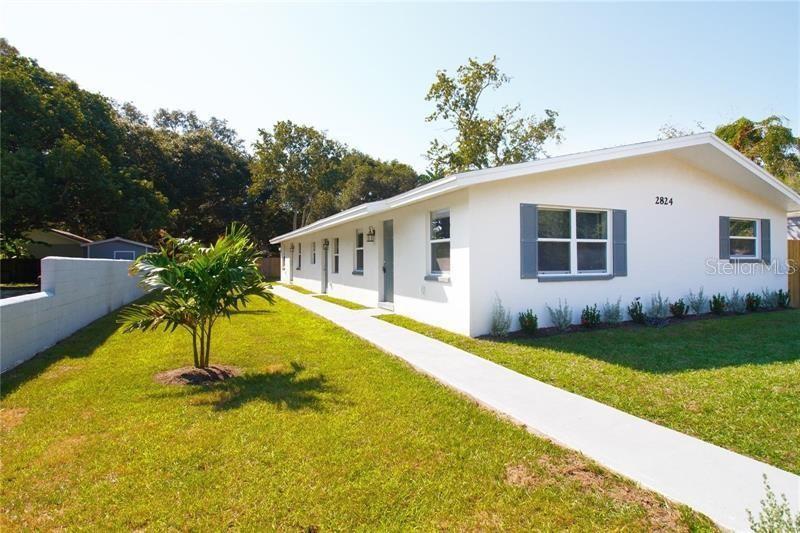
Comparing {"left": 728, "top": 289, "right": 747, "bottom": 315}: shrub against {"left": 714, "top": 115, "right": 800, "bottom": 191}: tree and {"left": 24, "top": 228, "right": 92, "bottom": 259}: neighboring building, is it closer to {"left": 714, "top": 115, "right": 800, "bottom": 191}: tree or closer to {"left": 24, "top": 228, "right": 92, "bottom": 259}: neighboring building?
{"left": 714, "top": 115, "right": 800, "bottom": 191}: tree

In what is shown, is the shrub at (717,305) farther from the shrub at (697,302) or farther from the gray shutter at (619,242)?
the gray shutter at (619,242)

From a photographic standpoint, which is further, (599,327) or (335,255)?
(335,255)

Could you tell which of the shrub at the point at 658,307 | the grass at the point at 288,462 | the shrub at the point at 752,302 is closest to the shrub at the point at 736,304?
the shrub at the point at 752,302

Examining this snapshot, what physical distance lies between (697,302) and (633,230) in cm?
247

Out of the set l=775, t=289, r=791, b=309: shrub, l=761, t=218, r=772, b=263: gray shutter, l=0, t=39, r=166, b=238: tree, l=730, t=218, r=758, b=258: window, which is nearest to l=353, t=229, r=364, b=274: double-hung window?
l=730, t=218, r=758, b=258: window

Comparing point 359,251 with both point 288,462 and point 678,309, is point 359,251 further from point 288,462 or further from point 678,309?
point 288,462

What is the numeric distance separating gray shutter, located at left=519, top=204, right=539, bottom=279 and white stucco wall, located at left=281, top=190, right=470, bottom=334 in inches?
41.1

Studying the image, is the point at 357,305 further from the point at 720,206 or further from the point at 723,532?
the point at 723,532

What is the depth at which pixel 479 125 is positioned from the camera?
83.4 feet

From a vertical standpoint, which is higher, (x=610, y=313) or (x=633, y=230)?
(x=633, y=230)

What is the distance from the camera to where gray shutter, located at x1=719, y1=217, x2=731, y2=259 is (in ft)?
33.6

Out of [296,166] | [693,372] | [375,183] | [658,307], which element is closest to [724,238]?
[658,307]

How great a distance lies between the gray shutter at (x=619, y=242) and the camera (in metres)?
8.71

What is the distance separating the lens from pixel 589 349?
21.9 feet
